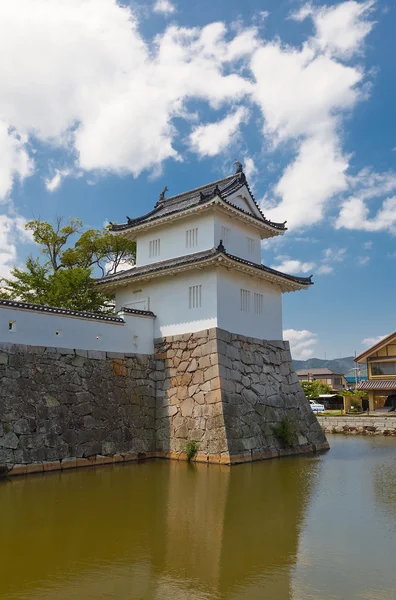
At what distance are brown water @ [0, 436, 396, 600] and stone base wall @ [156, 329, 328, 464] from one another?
175cm

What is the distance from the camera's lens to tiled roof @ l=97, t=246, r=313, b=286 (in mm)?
13966

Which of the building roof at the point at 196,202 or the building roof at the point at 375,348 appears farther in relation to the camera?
the building roof at the point at 375,348

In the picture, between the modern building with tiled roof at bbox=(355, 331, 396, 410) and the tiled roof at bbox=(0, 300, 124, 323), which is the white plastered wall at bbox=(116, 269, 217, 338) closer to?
the tiled roof at bbox=(0, 300, 124, 323)

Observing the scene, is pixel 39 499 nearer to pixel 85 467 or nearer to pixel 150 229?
pixel 85 467

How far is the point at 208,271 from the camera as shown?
1451cm

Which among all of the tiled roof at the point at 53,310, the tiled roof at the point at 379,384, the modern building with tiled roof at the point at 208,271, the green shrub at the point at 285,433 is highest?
the modern building with tiled roof at the point at 208,271

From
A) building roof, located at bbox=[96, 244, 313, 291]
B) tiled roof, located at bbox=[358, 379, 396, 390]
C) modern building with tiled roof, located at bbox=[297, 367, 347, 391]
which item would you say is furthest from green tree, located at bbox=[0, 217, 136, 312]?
modern building with tiled roof, located at bbox=[297, 367, 347, 391]

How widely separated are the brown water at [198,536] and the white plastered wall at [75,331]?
3.47 m

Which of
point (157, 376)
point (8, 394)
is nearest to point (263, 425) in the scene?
point (157, 376)

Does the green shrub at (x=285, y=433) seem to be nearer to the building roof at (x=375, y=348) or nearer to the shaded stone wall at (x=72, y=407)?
the shaded stone wall at (x=72, y=407)

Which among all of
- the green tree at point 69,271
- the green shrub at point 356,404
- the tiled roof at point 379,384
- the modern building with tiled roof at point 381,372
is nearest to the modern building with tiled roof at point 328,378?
the green shrub at point 356,404

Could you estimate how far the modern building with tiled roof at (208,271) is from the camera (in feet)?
47.6

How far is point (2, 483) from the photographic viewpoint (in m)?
10.1

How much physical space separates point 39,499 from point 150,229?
34.1 ft
